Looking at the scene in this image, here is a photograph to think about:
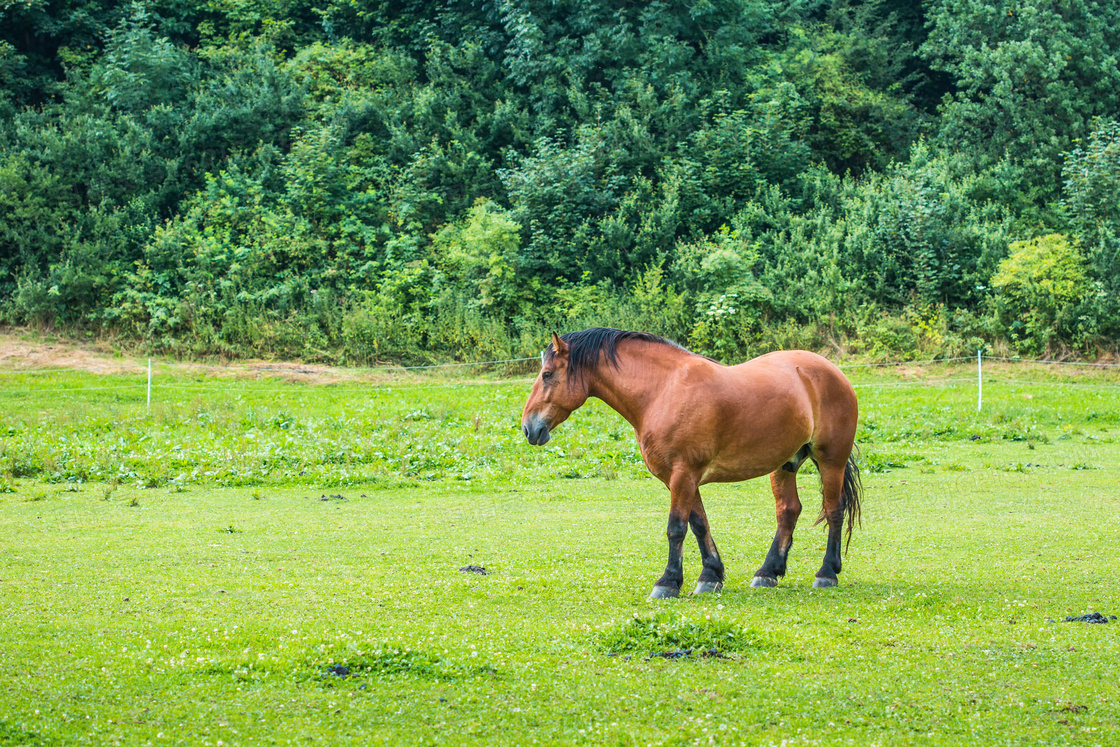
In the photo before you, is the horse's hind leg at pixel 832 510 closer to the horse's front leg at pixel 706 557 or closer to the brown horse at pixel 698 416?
the brown horse at pixel 698 416

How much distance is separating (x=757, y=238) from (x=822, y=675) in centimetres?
3014

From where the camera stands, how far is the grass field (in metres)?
4.86

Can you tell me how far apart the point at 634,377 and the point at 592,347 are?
436mm

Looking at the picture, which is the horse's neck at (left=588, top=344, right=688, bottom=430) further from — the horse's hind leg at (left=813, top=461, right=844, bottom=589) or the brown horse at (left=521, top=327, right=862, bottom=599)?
the horse's hind leg at (left=813, top=461, right=844, bottom=589)

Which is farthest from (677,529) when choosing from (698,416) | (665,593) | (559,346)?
(559,346)

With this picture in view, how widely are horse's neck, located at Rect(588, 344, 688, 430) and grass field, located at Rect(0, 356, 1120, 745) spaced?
1497 mm

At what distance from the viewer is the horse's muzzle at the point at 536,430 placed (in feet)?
26.9

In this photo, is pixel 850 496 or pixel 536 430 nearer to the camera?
pixel 536 430

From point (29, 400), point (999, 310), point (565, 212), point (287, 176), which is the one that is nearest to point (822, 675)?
point (29, 400)

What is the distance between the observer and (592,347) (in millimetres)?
8328

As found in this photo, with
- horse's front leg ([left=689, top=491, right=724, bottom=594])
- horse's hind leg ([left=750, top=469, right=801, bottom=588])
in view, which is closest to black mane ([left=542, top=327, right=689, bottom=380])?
horse's front leg ([left=689, top=491, right=724, bottom=594])

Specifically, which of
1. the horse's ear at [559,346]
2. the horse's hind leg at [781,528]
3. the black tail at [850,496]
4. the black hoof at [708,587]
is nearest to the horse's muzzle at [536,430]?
the horse's ear at [559,346]

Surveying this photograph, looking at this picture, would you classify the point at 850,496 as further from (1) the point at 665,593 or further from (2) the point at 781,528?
(1) the point at 665,593

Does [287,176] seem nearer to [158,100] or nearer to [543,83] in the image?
[158,100]
